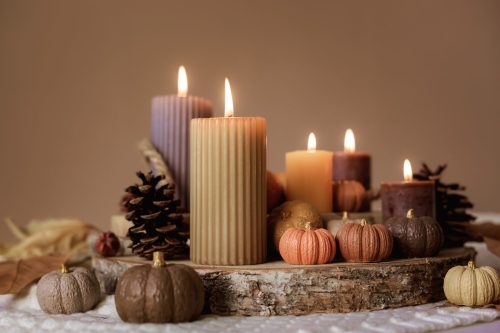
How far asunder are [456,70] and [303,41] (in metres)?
0.73

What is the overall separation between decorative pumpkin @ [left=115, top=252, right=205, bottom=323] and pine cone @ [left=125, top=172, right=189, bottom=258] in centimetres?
24

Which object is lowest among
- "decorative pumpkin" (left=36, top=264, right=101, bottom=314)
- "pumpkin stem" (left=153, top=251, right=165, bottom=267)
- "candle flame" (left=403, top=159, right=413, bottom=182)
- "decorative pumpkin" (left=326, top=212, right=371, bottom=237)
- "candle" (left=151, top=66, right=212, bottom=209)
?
"decorative pumpkin" (left=36, top=264, right=101, bottom=314)

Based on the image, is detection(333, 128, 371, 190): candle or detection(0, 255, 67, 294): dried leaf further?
detection(333, 128, 371, 190): candle

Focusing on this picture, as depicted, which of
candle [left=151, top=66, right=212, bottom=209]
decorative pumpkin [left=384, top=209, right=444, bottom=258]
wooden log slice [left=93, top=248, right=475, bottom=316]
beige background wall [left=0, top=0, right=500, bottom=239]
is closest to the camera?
wooden log slice [left=93, top=248, right=475, bottom=316]

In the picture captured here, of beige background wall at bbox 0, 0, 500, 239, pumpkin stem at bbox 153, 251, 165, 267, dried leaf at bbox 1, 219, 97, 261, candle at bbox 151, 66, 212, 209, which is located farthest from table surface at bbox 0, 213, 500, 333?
beige background wall at bbox 0, 0, 500, 239

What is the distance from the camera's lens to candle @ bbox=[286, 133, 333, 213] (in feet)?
5.11

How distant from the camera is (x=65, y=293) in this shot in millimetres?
1257

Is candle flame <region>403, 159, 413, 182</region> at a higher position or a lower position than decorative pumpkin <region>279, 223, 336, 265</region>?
higher

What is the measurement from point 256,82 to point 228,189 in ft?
6.19

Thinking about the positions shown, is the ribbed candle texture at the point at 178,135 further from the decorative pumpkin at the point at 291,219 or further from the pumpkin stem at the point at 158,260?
the pumpkin stem at the point at 158,260

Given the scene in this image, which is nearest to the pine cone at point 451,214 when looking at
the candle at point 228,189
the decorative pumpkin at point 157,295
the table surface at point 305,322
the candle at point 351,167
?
the candle at point 351,167

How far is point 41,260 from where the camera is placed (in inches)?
63.7

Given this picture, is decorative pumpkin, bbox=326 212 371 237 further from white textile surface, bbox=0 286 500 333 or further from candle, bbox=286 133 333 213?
white textile surface, bbox=0 286 500 333

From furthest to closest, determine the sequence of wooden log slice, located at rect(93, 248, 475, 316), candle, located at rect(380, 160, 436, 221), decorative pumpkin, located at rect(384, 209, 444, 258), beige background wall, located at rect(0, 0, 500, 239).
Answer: beige background wall, located at rect(0, 0, 500, 239)
candle, located at rect(380, 160, 436, 221)
decorative pumpkin, located at rect(384, 209, 444, 258)
wooden log slice, located at rect(93, 248, 475, 316)
